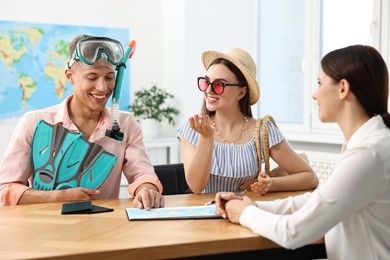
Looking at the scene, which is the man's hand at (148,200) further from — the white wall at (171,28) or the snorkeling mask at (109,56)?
the white wall at (171,28)

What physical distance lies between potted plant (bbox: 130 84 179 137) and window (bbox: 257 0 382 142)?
0.89 m

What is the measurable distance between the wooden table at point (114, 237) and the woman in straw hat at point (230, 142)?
0.57 m

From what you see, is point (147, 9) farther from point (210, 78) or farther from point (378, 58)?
point (378, 58)

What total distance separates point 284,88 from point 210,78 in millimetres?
2667

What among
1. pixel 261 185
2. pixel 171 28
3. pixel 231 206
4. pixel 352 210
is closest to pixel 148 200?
pixel 231 206

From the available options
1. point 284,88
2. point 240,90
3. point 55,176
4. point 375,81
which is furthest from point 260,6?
point 375,81

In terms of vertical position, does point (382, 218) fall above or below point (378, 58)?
below

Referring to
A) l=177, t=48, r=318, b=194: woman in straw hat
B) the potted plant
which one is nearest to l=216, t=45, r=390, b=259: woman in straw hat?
l=177, t=48, r=318, b=194: woman in straw hat

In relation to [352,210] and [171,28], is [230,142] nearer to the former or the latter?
[352,210]

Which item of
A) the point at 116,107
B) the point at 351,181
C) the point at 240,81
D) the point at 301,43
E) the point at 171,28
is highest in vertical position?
the point at 171,28

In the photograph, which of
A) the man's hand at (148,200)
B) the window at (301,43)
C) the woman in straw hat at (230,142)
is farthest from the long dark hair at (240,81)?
the window at (301,43)

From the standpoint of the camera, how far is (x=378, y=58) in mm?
1561

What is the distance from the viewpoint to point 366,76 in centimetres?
154

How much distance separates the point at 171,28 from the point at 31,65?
1.34 metres
